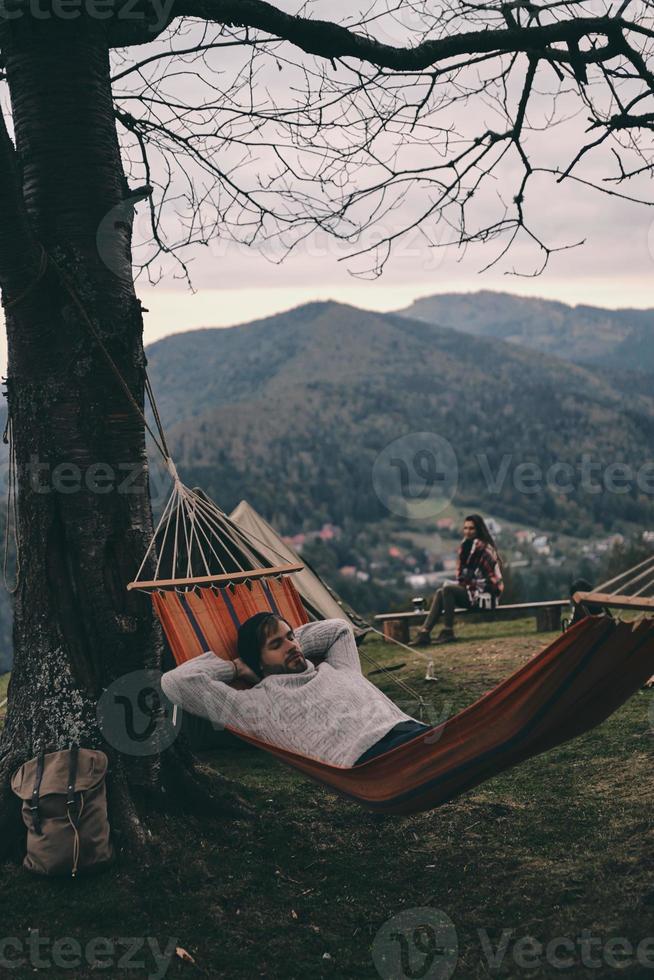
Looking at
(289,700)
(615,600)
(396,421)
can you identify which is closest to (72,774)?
(289,700)

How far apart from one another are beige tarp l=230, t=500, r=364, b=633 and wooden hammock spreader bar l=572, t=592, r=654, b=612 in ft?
9.97

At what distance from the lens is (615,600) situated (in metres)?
2.49

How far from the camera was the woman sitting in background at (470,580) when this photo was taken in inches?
260

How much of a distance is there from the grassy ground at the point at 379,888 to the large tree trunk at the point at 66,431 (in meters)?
0.38

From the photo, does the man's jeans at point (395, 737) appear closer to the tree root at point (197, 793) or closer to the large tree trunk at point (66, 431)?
the tree root at point (197, 793)

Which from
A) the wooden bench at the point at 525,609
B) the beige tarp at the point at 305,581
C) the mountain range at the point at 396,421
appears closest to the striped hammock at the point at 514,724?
the beige tarp at the point at 305,581

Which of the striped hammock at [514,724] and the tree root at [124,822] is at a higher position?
the striped hammock at [514,724]

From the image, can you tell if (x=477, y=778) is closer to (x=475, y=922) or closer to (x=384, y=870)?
(x=475, y=922)

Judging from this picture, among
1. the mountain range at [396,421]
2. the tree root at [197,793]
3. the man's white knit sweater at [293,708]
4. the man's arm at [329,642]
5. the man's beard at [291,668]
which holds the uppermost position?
the mountain range at [396,421]

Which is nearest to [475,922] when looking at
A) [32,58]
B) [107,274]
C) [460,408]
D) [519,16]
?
[107,274]

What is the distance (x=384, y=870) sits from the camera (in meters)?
3.09

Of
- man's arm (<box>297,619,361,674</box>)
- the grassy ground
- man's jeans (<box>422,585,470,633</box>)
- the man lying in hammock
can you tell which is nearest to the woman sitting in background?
man's jeans (<box>422,585,470,633</box>)

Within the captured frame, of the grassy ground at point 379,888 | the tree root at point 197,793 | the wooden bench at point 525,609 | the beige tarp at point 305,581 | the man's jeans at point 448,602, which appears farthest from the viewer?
the wooden bench at point 525,609

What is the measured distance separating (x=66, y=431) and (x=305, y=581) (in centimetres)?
302
